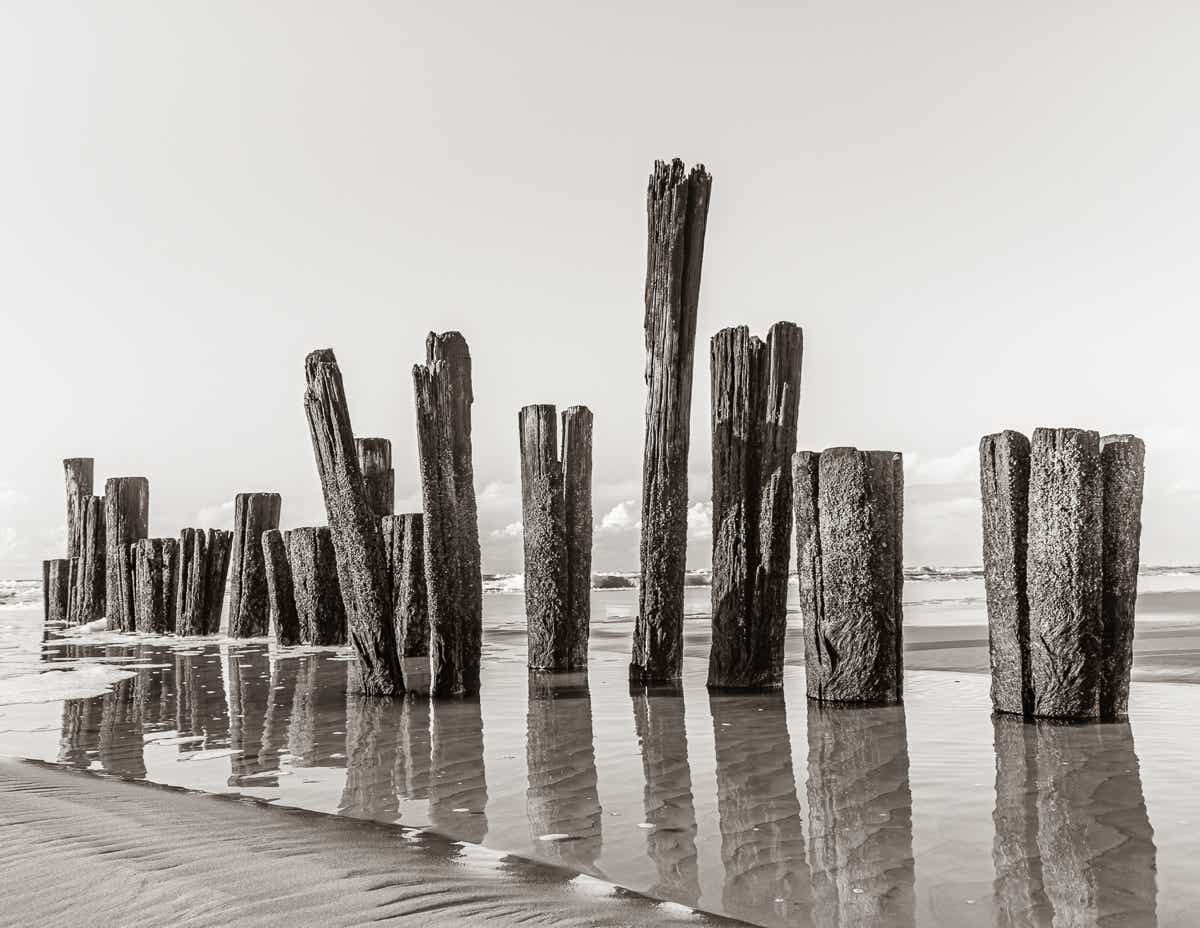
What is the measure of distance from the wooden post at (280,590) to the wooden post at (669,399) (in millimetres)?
5455

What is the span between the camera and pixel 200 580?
13633 mm

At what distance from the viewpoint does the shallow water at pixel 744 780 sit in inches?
115

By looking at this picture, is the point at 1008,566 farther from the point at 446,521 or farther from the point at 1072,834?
the point at 446,521

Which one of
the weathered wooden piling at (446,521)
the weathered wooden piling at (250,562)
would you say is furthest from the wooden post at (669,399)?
the weathered wooden piling at (250,562)

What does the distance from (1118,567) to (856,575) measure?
4.45 ft

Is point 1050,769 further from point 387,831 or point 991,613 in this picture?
point 387,831

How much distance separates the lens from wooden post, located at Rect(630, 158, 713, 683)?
24.6 ft

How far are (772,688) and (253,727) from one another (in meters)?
3.21

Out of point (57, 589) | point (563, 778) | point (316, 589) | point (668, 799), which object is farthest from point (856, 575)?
point (57, 589)

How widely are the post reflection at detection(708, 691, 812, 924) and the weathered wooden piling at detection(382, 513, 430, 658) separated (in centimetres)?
219

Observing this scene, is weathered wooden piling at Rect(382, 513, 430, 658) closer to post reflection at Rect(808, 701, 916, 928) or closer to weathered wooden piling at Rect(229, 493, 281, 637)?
post reflection at Rect(808, 701, 916, 928)

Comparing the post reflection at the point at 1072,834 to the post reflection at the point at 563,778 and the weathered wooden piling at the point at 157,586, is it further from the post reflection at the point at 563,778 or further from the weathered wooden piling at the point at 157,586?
the weathered wooden piling at the point at 157,586

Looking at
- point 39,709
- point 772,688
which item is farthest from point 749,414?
point 39,709

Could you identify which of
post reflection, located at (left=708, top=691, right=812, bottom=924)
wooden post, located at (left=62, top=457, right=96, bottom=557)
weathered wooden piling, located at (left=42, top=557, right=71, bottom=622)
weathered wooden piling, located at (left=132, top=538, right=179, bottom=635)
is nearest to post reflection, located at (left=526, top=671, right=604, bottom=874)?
post reflection, located at (left=708, top=691, right=812, bottom=924)
